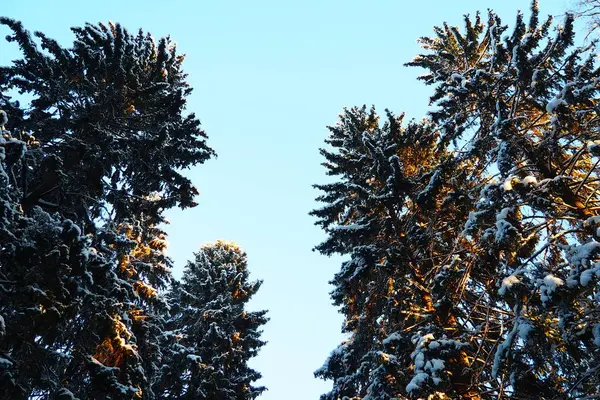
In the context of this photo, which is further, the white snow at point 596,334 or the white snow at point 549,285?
the white snow at point 549,285

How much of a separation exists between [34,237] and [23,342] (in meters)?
1.85

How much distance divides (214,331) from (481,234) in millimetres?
13275

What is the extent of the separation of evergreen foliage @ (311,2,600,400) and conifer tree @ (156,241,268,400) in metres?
5.82

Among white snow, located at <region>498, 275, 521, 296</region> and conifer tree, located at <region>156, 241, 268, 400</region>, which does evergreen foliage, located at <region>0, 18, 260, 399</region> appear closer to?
→ conifer tree, located at <region>156, 241, 268, 400</region>

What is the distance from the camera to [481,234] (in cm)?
798

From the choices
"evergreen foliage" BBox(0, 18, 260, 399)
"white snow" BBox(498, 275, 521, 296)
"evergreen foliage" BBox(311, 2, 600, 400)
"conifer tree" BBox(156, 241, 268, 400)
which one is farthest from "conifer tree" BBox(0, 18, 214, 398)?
"white snow" BBox(498, 275, 521, 296)

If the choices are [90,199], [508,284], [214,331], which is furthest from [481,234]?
[214,331]

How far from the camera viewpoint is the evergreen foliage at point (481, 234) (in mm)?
6152

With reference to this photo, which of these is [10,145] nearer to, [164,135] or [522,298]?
[164,135]

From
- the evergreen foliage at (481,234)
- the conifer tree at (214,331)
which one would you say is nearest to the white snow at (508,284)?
the evergreen foliage at (481,234)

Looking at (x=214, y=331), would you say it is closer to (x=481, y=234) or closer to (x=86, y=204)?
(x=86, y=204)

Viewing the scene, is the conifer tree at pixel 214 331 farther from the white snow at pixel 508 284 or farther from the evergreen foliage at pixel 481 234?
the white snow at pixel 508 284

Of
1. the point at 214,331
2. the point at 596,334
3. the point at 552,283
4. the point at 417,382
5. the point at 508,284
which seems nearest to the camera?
the point at 596,334

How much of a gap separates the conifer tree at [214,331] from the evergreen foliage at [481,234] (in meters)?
5.82
